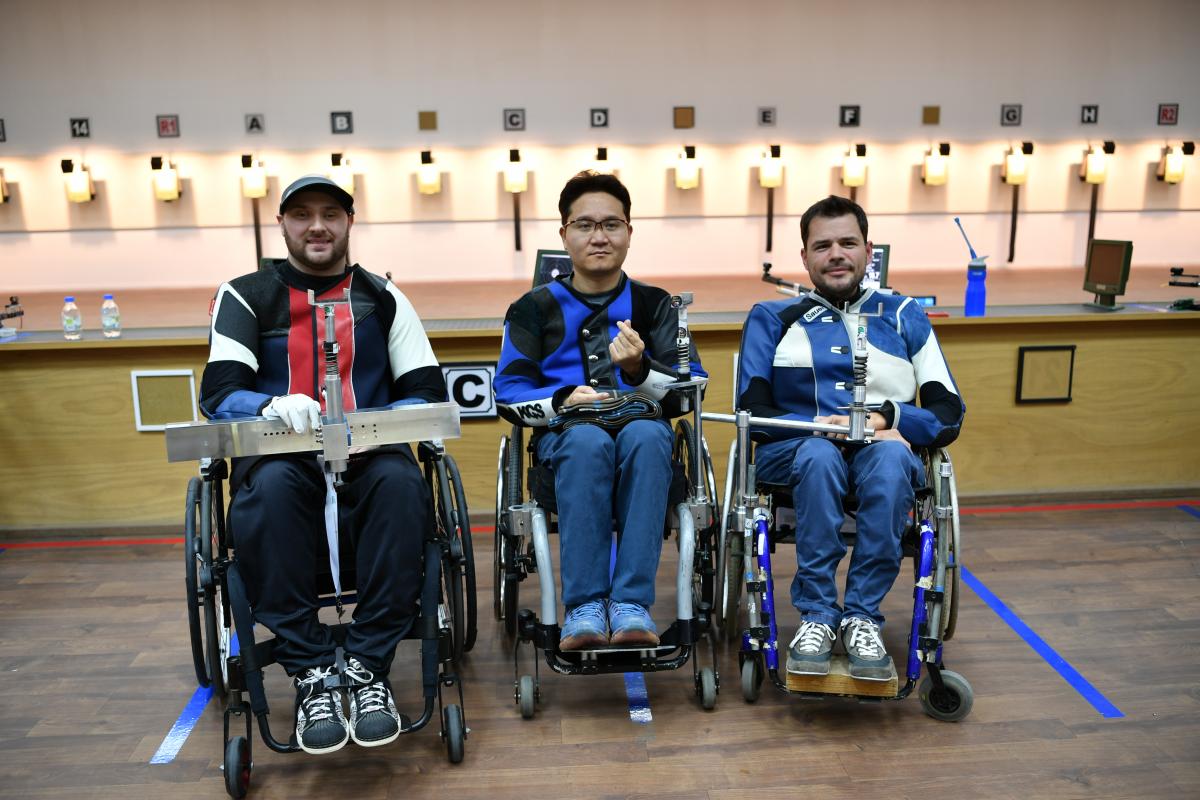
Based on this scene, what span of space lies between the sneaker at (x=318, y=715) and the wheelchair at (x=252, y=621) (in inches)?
1.9

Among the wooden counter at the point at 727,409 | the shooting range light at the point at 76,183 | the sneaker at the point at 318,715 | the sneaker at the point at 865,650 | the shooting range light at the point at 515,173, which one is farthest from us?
the shooting range light at the point at 515,173

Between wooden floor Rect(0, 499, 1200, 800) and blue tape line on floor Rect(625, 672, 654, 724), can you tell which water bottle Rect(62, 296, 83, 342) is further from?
blue tape line on floor Rect(625, 672, 654, 724)

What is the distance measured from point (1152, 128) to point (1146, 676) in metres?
4.77

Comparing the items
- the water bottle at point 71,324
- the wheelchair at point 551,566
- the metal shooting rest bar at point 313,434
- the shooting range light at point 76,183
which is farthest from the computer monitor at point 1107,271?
the shooting range light at point 76,183

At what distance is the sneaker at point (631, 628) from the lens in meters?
2.24

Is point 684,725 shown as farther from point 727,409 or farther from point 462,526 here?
point 727,409

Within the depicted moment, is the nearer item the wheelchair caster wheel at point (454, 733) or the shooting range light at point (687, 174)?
the wheelchair caster wheel at point (454, 733)

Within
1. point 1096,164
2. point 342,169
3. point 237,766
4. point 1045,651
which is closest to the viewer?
point 237,766

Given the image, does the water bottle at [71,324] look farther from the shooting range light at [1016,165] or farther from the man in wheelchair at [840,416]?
the shooting range light at [1016,165]

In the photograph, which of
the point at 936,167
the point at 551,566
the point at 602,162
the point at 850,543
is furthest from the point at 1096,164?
the point at 551,566

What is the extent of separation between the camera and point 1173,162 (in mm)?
5969

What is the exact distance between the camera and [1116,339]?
144 inches

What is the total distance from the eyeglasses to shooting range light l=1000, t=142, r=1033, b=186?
4293 millimetres

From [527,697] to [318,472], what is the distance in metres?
0.72
